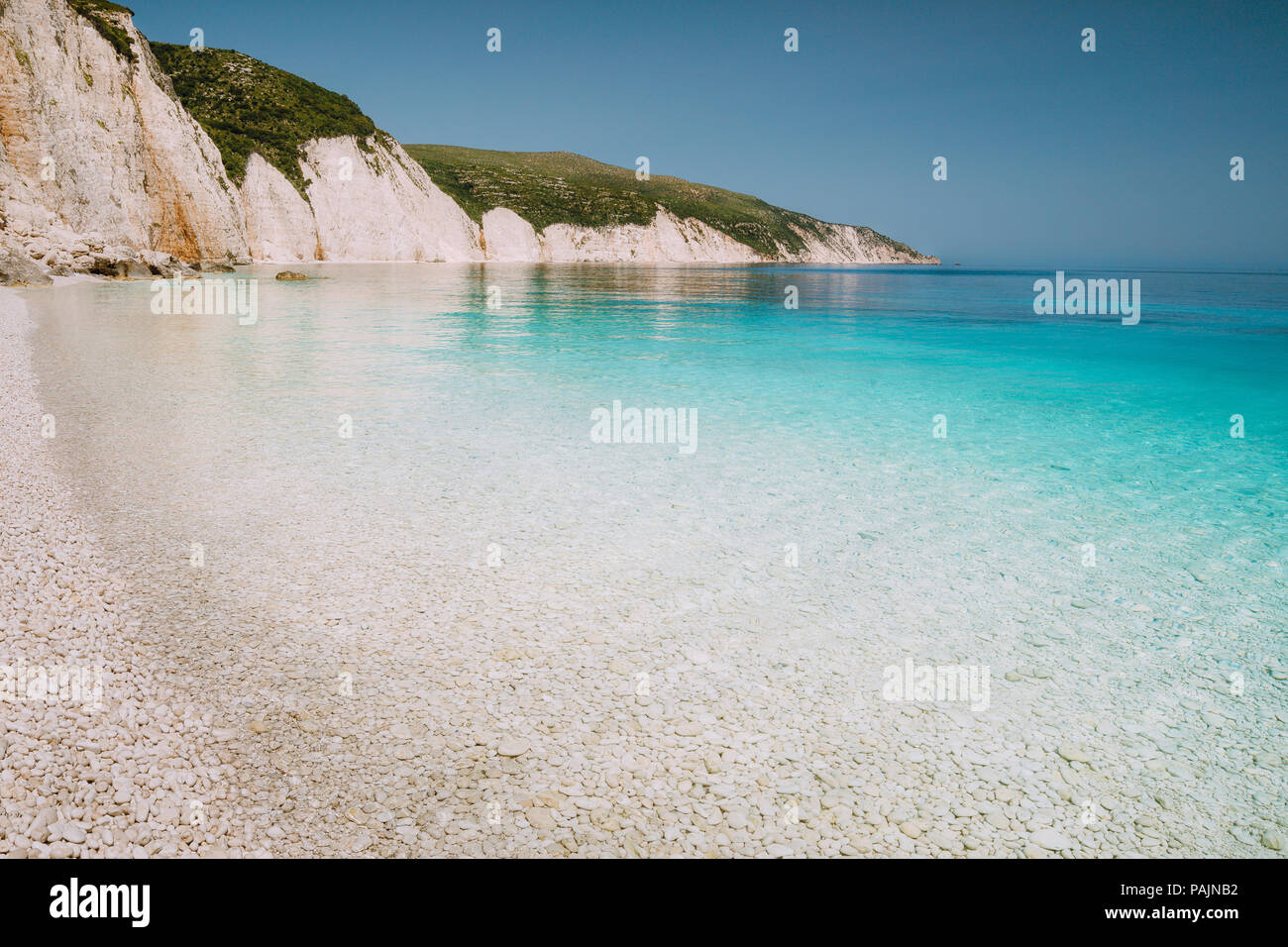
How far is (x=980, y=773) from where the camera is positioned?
150 inches

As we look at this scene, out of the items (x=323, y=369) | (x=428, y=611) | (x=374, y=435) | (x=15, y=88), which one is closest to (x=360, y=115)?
(x=15, y=88)

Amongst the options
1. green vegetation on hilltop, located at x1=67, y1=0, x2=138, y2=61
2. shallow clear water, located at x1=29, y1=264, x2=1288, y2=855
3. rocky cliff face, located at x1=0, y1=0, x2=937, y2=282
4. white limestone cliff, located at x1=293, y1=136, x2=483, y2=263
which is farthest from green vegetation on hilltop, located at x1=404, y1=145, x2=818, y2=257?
shallow clear water, located at x1=29, y1=264, x2=1288, y2=855

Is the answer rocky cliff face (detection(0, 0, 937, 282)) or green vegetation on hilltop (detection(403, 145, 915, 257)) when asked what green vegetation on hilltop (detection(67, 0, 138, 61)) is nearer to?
rocky cliff face (detection(0, 0, 937, 282))

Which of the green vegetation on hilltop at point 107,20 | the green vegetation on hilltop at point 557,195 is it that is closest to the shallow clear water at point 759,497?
the green vegetation on hilltop at point 107,20

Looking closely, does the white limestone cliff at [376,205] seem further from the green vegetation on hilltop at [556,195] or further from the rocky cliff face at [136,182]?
the green vegetation on hilltop at [556,195]

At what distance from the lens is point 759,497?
26.6 feet

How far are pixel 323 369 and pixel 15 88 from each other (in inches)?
1571

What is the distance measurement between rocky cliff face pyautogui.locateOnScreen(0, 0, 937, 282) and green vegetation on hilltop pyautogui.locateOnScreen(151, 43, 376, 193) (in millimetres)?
1504

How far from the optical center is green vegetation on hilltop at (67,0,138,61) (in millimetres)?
47128

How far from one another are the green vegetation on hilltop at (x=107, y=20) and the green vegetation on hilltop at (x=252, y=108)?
47.2 feet

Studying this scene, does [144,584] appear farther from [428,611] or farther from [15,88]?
[15,88]

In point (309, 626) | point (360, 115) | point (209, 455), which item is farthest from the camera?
point (360, 115)

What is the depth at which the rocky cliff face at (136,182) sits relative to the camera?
126ft

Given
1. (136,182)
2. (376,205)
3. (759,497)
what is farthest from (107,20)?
(759,497)
